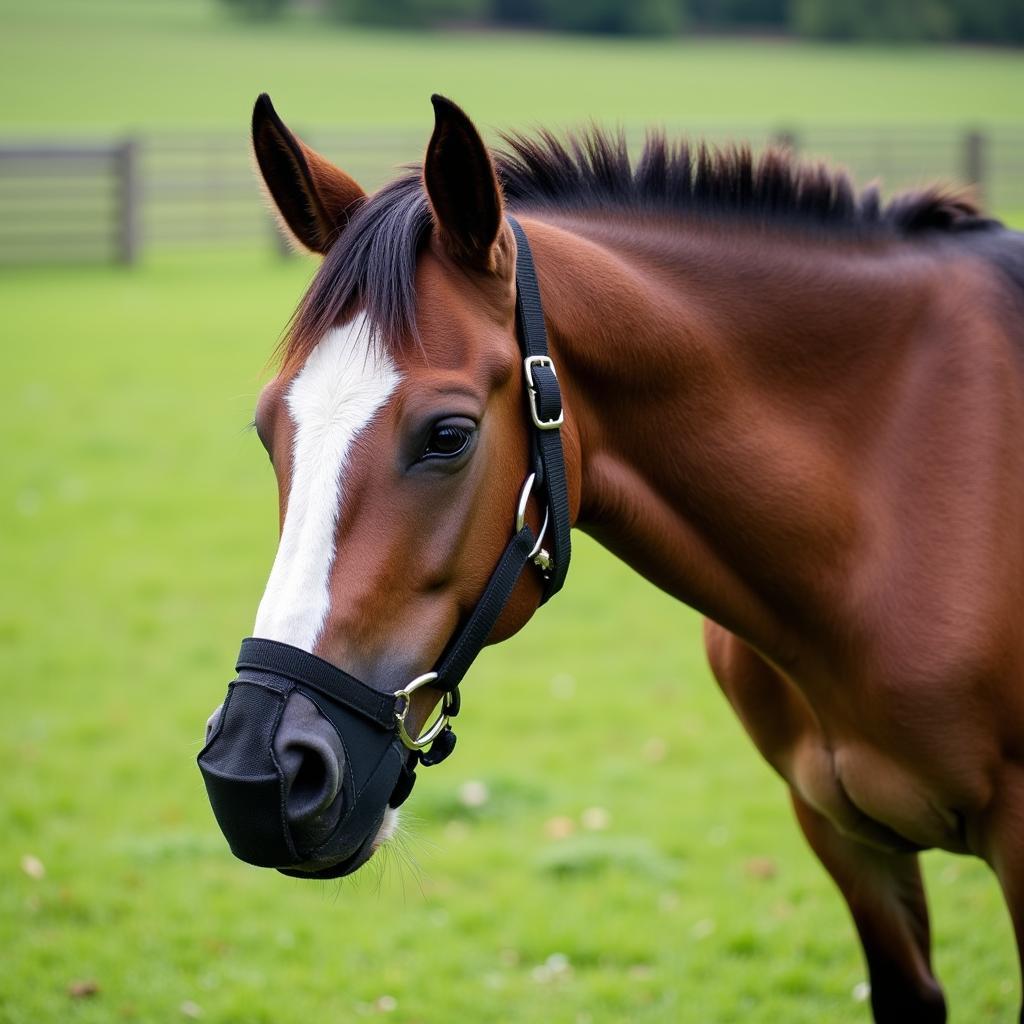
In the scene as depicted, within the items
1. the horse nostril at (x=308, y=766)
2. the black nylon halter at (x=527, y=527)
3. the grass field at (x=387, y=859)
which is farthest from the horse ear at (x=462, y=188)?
the grass field at (x=387, y=859)

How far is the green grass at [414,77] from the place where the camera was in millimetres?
30938

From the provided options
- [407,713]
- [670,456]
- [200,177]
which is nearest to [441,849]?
[670,456]

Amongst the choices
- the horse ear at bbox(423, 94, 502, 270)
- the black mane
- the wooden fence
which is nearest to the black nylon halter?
the horse ear at bbox(423, 94, 502, 270)

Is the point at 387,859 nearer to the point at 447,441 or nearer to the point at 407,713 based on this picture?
the point at 407,713

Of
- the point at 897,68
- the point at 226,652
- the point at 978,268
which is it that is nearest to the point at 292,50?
the point at 897,68

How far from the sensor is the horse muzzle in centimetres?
194

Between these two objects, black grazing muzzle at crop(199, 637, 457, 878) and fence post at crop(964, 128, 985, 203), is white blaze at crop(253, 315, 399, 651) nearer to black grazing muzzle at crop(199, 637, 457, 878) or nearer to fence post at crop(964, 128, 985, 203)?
black grazing muzzle at crop(199, 637, 457, 878)

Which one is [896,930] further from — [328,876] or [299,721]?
[299,721]

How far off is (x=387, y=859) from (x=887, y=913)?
4.95 ft

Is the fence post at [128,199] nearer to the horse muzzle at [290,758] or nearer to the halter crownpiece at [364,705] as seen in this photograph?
the halter crownpiece at [364,705]

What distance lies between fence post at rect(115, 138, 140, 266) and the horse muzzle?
61.8 feet

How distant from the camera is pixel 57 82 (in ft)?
123

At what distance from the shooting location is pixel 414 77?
39.8 m

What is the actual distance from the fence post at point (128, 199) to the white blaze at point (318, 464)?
61.0ft
